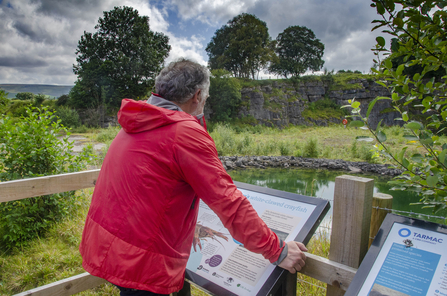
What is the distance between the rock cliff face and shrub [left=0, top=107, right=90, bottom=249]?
23751 mm

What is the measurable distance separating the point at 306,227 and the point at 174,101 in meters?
0.79

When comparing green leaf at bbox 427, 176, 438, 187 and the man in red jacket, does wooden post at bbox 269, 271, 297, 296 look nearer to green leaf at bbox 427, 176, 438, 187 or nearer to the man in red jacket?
the man in red jacket

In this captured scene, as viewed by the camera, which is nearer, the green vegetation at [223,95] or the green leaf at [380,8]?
the green leaf at [380,8]

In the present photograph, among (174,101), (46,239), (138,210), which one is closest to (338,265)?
(138,210)

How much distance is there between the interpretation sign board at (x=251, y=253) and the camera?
3.66ft

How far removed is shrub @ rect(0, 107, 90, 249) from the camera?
8.27ft

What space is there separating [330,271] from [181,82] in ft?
3.30

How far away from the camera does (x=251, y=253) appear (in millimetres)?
1225

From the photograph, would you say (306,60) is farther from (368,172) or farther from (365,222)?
(365,222)

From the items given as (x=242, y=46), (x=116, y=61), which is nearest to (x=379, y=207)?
(x=116, y=61)

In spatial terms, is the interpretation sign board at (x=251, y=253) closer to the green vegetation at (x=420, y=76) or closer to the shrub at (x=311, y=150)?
the green vegetation at (x=420, y=76)

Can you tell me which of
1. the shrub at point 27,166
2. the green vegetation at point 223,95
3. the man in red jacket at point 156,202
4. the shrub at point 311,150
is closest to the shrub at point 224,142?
the shrub at point 311,150

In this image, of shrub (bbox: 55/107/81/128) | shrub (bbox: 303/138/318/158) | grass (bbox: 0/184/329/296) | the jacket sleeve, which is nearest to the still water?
shrub (bbox: 303/138/318/158)

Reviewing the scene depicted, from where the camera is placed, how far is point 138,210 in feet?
3.17
